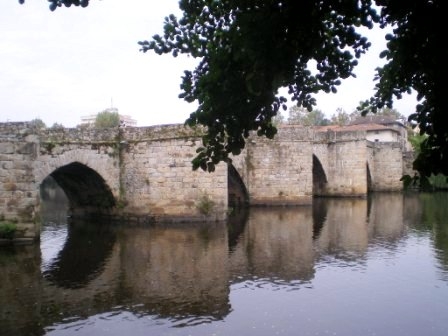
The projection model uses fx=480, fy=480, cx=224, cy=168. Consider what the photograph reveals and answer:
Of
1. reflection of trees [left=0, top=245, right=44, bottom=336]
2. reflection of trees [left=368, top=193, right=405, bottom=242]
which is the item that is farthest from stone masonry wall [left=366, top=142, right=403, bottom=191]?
reflection of trees [left=0, top=245, right=44, bottom=336]

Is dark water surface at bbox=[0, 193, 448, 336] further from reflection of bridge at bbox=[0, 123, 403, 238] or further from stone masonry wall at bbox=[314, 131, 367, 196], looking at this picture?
stone masonry wall at bbox=[314, 131, 367, 196]

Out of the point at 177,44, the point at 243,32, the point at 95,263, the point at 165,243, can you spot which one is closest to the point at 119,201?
the point at 165,243

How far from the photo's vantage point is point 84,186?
19203 millimetres

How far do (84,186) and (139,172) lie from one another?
278 centimetres

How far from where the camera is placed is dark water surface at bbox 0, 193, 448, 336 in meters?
7.51

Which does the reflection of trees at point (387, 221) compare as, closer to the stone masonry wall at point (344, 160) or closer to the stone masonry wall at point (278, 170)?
the stone masonry wall at point (344, 160)

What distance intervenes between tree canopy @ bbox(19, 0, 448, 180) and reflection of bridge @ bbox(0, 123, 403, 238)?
9.11 metres

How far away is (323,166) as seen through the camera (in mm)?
31000

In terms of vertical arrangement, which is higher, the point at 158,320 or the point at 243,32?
the point at 243,32

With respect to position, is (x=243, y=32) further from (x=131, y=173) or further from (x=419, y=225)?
(x=419, y=225)

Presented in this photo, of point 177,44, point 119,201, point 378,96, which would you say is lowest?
point 119,201

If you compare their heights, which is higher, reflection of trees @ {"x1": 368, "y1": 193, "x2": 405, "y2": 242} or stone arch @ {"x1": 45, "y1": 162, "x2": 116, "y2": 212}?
stone arch @ {"x1": 45, "y1": 162, "x2": 116, "y2": 212}

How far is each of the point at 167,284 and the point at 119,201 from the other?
9151mm

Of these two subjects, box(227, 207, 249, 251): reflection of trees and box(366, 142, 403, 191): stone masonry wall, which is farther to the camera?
box(366, 142, 403, 191): stone masonry wall
